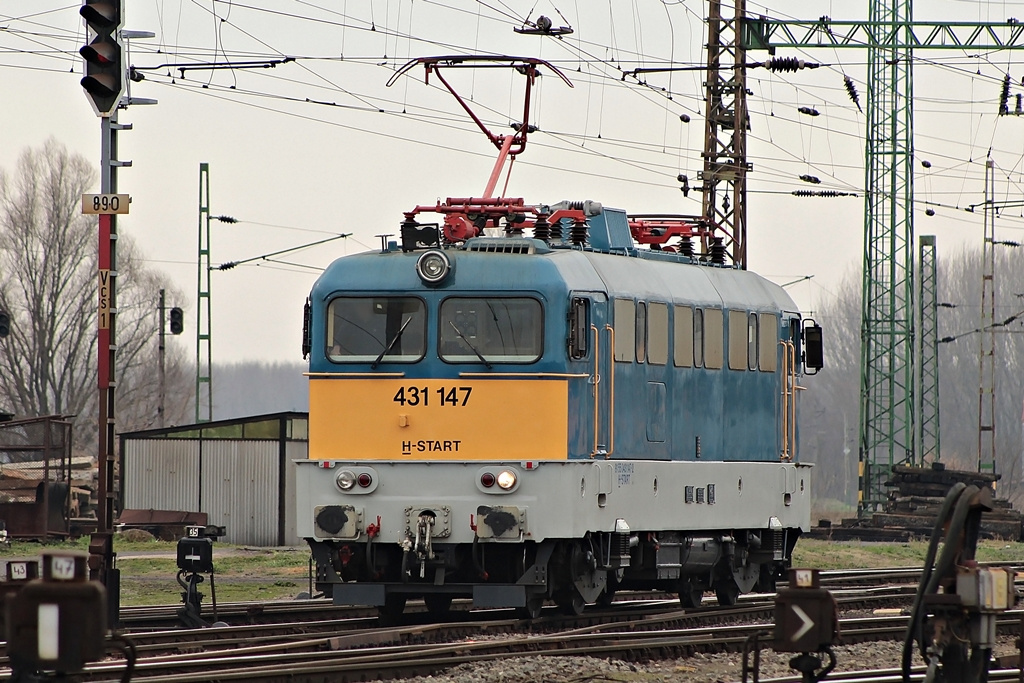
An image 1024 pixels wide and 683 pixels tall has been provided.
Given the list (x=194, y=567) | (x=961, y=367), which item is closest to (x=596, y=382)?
(x=194, y=567)

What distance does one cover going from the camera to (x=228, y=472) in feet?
120

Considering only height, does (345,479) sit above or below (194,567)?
above

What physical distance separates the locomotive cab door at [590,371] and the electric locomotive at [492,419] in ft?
0.07

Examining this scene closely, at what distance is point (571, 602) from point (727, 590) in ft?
9.76

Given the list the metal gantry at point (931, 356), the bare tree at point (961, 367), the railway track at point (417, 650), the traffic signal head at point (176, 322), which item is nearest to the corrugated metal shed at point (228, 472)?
the traffic signal head at point (176, 322)

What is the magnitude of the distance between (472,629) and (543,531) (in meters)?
1.09

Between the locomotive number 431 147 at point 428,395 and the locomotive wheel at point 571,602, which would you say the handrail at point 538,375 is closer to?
the locomotive number 431 147 at point 428,395

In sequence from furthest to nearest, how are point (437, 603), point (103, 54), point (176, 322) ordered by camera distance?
point (176, 322) < point (437, 603) < point (103, 54)

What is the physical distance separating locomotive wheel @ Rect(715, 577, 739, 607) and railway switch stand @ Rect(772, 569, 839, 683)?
9.72 m

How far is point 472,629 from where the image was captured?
49.7ft

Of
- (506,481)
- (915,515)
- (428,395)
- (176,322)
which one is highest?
(176,322)

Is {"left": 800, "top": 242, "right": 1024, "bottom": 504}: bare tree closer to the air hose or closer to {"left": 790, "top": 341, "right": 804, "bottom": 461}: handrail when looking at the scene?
{"left": 790, "top": 341, "right": 804, "bottom": 461}: handrail

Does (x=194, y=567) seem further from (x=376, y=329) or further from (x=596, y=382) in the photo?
(x=596, y=382)

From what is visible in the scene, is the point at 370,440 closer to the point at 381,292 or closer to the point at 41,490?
the point at 381,292
